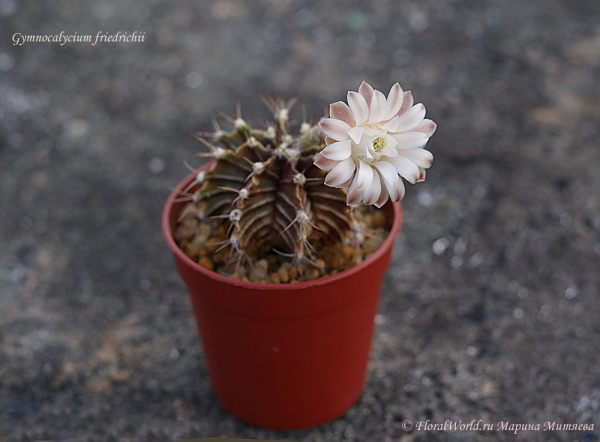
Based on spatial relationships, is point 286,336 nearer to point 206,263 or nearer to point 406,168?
point 206,263

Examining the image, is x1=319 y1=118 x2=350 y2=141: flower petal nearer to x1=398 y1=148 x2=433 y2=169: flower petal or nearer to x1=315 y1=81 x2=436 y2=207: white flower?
x1=315 y1=81 x2=436 y2=207: white flower

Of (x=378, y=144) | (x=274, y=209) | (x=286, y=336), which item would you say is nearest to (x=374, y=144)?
(x=378, y=144)

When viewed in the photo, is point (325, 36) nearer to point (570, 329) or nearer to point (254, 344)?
point (570, 329)

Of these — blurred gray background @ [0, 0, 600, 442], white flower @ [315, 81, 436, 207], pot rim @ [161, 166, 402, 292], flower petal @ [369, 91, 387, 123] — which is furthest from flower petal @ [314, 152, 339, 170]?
blurred gray background @ [0, 0, 600, 442]

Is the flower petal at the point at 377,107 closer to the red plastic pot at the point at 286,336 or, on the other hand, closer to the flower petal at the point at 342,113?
the flower petal at the point at 342,113

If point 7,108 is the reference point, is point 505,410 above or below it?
below

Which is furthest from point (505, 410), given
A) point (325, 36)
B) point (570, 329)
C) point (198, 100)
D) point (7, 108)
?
point (7, 108)

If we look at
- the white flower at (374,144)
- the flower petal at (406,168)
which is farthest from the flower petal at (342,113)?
the flower petal at (406,168)
